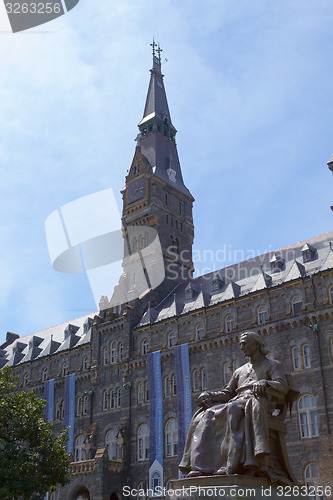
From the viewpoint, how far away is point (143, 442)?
147 feet

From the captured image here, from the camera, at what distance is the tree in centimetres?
2758

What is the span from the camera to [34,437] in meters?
30.3

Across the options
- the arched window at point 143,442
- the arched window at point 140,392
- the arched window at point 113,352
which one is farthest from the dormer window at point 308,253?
the arched window at point 113,352

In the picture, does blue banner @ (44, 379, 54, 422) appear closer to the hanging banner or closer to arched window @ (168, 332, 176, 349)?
the hanging banner

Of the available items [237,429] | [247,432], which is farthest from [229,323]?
[247,432]

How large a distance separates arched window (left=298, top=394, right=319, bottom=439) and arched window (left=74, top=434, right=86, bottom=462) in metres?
21.2

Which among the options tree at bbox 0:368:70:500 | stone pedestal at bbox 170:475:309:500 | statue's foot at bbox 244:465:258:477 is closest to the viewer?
stone pedestal at bbox 170:475:309:500

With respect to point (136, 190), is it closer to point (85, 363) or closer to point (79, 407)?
point (85, 363)

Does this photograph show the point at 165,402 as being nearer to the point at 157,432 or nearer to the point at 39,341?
the point at 157,432

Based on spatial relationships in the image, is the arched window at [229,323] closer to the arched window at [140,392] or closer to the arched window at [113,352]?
the arched window at [140,392]

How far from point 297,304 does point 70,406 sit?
942 inches

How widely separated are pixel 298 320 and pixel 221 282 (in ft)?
35.2

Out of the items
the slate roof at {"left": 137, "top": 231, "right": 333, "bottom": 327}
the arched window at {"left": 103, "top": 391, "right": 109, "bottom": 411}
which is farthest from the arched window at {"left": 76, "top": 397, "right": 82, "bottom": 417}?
the slate roof at {"left": 137, "top": 231, "right": 333, "bottom": 327}

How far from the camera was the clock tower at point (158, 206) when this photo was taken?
2223 inches
